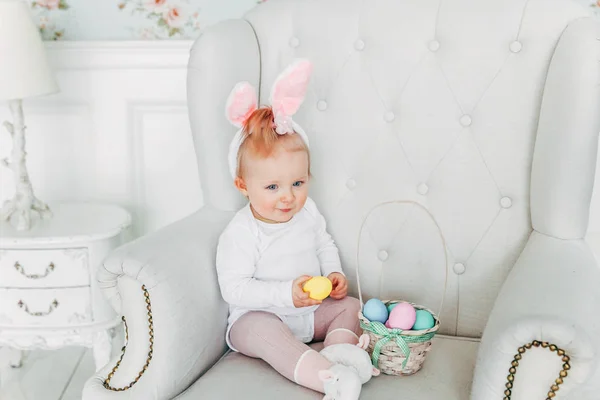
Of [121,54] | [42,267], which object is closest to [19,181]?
[42,267]

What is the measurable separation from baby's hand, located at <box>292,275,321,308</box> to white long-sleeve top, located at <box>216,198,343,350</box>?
0.04ft

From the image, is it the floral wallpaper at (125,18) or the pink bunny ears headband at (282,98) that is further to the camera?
the floral wallpaper at (125,18)

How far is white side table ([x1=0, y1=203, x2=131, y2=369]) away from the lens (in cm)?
157

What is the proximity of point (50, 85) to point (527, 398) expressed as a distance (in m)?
1.27

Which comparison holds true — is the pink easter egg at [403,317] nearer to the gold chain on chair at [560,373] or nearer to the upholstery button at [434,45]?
the gold chain on chair at [560,373]

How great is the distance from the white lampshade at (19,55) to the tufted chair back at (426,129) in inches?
16.4

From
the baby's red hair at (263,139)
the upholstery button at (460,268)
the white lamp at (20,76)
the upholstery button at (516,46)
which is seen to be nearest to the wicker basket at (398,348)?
the upholstery button at (460,268)

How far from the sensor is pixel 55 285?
5.23 feet

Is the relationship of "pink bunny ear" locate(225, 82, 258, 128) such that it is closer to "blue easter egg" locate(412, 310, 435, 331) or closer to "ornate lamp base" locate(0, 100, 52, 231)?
"blue easter egg" locate(412, 310, 435, 331)

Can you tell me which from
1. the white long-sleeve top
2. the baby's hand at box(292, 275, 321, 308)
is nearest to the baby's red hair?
the white long-sleeve top

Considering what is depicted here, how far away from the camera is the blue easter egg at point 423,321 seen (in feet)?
3.98

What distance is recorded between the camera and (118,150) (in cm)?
193

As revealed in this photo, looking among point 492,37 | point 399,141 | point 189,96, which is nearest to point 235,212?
point 189,96

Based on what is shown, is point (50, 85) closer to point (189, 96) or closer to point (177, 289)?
point (189, 96)
